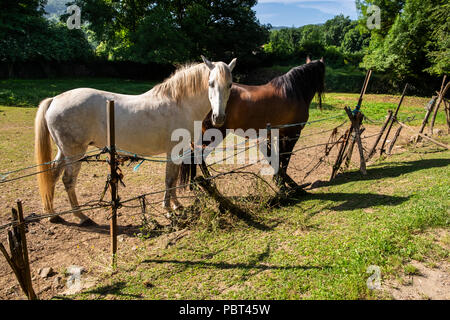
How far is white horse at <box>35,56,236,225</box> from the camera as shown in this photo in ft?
12.7

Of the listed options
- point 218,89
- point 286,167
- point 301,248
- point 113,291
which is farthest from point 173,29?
point 113,291

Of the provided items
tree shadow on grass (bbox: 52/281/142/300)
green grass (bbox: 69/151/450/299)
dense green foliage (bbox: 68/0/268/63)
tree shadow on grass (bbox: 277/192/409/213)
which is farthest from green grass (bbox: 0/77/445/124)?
tree shadow on grass (bbox: 52/281/142/300)

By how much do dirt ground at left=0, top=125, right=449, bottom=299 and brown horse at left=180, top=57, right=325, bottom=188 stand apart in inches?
42.5

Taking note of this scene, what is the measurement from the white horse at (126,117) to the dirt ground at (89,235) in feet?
1.23

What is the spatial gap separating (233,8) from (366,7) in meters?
11.7

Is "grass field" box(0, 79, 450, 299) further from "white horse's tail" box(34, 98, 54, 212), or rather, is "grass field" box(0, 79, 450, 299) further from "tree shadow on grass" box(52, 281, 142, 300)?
"white horse's tail" box(34, 98, 54, 212)

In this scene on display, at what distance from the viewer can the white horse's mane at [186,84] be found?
405cm

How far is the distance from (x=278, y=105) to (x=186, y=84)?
6.67ft

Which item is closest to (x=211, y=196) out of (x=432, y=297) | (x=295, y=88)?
(x=432, y=297)
